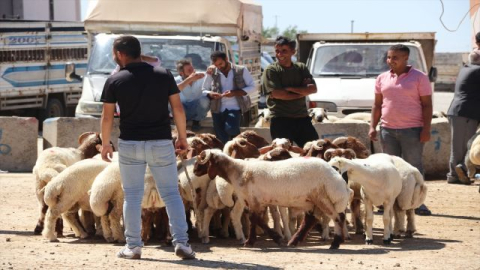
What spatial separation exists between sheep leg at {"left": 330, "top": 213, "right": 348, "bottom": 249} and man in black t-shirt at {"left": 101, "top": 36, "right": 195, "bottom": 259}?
1578 mm

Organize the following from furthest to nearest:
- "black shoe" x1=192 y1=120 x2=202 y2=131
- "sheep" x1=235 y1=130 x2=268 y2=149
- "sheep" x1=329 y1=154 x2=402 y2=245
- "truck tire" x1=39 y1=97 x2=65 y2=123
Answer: "truck tire" x1=39 y1=97 x2=65 y2=123 → "black shoe" x1=192 y1=120 x2=202 y2=131 → "sheep" x1=235 y1=130 x2=268 y2=149 → "sheep" x1=329 y1=154 x2=402 y2=245

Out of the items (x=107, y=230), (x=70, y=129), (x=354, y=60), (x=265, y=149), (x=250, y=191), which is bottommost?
(x=107, y=230)

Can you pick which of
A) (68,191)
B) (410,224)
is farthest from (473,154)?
(68,191)

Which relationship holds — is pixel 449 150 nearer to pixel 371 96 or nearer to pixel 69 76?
pixel 371 96

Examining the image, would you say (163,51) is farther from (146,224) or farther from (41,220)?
(146,224)

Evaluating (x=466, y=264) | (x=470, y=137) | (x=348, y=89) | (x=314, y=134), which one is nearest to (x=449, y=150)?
(x=470, y=137)

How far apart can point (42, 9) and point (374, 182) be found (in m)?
25.6

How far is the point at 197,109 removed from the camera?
48.6 ft

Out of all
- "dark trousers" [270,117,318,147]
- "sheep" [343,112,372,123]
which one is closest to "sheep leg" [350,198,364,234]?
"dark trousers" [270,117,318,147]

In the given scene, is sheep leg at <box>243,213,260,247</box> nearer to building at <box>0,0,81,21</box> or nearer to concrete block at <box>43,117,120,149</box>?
concrete block at <box>43,117,120,149</box>

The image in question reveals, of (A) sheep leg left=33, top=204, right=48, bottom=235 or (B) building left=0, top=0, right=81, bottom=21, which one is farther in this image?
(B) building left=0, top=0, right=81, bottom=21

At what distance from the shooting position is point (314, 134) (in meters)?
12.9

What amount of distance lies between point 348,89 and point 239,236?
8.40m

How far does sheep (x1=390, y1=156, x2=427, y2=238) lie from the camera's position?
11.4 metres
